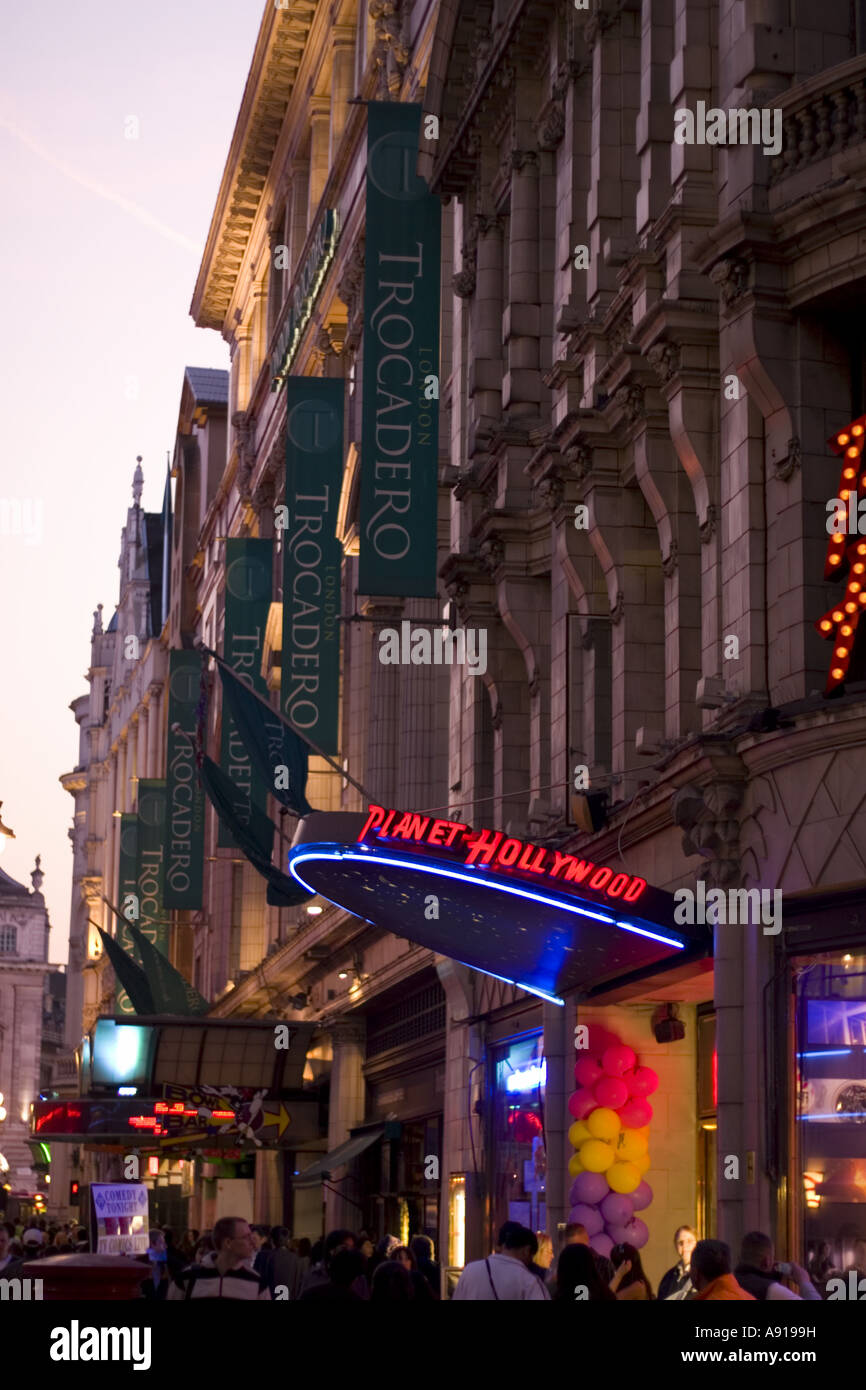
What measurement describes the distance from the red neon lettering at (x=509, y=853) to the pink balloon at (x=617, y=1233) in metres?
4.84

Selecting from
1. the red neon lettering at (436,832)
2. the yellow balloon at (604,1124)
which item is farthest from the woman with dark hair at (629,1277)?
the yellow balloon at (604,1124)

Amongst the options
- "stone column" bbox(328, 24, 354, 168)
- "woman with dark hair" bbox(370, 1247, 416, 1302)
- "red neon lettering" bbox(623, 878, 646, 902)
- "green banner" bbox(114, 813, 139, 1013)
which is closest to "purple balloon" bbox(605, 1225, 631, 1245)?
"red neon lettering" bbox(623, 878, 646, 902)

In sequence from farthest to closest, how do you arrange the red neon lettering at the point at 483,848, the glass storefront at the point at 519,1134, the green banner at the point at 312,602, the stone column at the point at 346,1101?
the stone column at the point at 346,1101
the green banner at the point at 312,602
the glass storefront at the point at 519,1134
the red neon lettering at the point at 483,848

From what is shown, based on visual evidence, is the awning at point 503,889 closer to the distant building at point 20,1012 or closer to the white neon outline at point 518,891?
the white neon outline at point 518,891

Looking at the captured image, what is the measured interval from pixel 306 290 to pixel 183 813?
647 inches

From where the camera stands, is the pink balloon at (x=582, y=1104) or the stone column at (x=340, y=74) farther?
the stone column at (x=340, y=74)

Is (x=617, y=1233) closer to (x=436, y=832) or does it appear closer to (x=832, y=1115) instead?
(x=436, y=832)

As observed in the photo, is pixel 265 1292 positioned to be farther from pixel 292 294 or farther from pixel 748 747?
pixel 292 294

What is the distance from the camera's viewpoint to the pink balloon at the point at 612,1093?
73.5ft

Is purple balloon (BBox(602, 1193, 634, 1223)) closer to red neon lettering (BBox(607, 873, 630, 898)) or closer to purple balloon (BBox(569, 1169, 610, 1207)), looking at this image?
purple balloon (BBox(569, 1169, 610, 1207))

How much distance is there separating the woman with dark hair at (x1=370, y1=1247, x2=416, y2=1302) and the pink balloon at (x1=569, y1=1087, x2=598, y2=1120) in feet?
33.5

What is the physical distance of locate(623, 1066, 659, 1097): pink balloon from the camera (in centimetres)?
2278
